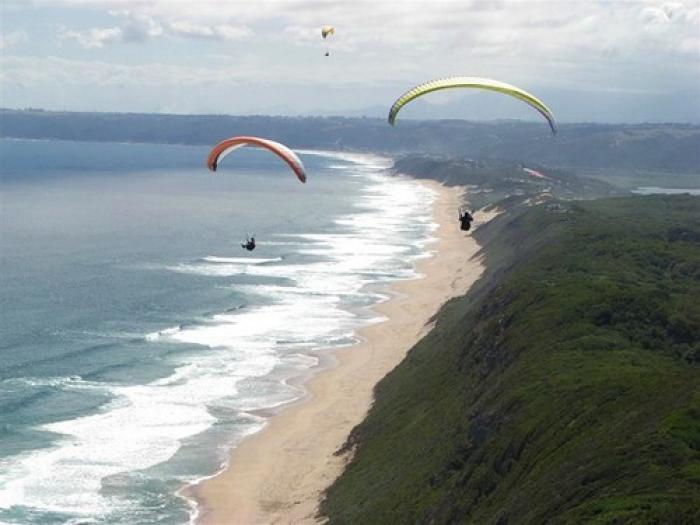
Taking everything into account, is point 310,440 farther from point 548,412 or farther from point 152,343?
point 152,343

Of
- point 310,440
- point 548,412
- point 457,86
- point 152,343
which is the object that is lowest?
point 310,440

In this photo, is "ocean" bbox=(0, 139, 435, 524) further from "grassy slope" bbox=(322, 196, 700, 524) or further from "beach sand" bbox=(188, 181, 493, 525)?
"grassy slope" bbox=(322, 196, 700, 524)

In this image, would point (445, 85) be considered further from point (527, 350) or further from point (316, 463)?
point (316, 463)

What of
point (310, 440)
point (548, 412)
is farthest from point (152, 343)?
point (548, 412)

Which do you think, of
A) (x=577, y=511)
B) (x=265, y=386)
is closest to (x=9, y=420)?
(x=265, y=386)

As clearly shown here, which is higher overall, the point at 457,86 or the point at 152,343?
the point at 457,86

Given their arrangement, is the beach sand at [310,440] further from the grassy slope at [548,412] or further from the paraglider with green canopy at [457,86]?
the paraglider with green canopy at [457,86]
